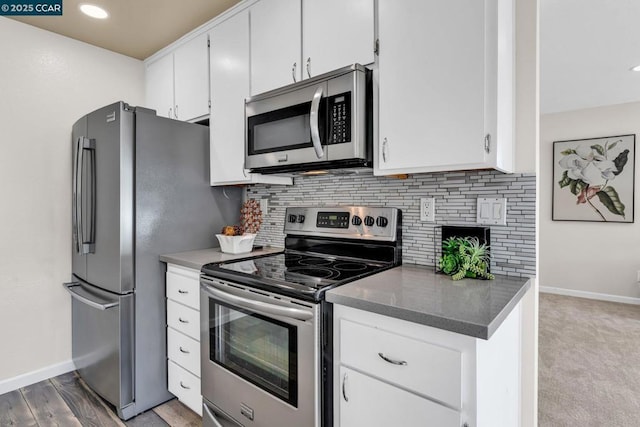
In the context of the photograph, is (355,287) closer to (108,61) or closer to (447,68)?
(447,68)

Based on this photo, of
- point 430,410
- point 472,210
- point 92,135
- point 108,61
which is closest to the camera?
point 430,410

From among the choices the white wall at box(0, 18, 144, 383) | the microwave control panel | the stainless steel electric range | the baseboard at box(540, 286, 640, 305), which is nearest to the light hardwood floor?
the white wall at box(0, 18, 144, 383)

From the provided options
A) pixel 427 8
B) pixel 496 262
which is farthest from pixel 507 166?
pixel 427 8

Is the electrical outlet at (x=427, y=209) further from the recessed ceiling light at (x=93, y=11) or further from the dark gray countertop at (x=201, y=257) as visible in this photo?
the recessed ceiling light at (x=93, y=11)

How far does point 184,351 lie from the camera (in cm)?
198

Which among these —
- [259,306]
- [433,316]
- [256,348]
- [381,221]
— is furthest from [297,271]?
[433,316]

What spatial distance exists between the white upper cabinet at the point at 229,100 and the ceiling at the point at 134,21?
150mm

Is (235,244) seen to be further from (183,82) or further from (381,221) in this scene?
(183,82)

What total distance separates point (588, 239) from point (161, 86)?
204 inches

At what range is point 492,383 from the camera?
109 cm

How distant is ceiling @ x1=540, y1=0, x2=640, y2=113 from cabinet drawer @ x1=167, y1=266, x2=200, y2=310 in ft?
8.89

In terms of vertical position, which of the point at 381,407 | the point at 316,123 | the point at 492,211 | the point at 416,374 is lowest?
the point at 381,407

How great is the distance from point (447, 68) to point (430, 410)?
1.18 meters

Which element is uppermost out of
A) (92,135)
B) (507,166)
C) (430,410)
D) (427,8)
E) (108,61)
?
(108,61)
